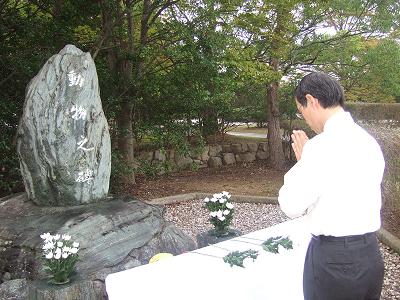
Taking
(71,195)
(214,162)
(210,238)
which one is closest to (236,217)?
(210,238)

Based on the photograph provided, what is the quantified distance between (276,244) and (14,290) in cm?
220

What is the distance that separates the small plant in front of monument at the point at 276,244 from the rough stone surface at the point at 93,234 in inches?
62.6

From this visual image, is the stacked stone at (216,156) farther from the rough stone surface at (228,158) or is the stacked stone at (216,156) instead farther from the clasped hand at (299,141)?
the clasped hand at (299,141)

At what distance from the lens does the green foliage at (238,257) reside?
236cm

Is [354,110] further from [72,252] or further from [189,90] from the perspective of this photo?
[72,252]

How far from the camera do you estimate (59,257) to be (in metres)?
3.28

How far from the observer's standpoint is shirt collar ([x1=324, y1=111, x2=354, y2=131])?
1740 millimetres

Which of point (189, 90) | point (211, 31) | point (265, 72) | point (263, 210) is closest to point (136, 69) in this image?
point (189, 90)

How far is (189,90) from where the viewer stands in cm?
790

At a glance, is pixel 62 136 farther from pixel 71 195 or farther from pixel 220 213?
pixel 220 213

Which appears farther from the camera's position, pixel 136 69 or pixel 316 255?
pixel 136 69

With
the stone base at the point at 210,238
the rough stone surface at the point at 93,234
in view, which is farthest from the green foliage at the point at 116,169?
the stone base at the point at 210,238

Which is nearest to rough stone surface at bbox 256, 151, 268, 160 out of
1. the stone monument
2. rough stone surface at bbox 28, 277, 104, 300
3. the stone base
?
the stone monument

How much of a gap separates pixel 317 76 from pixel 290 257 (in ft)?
4.31
